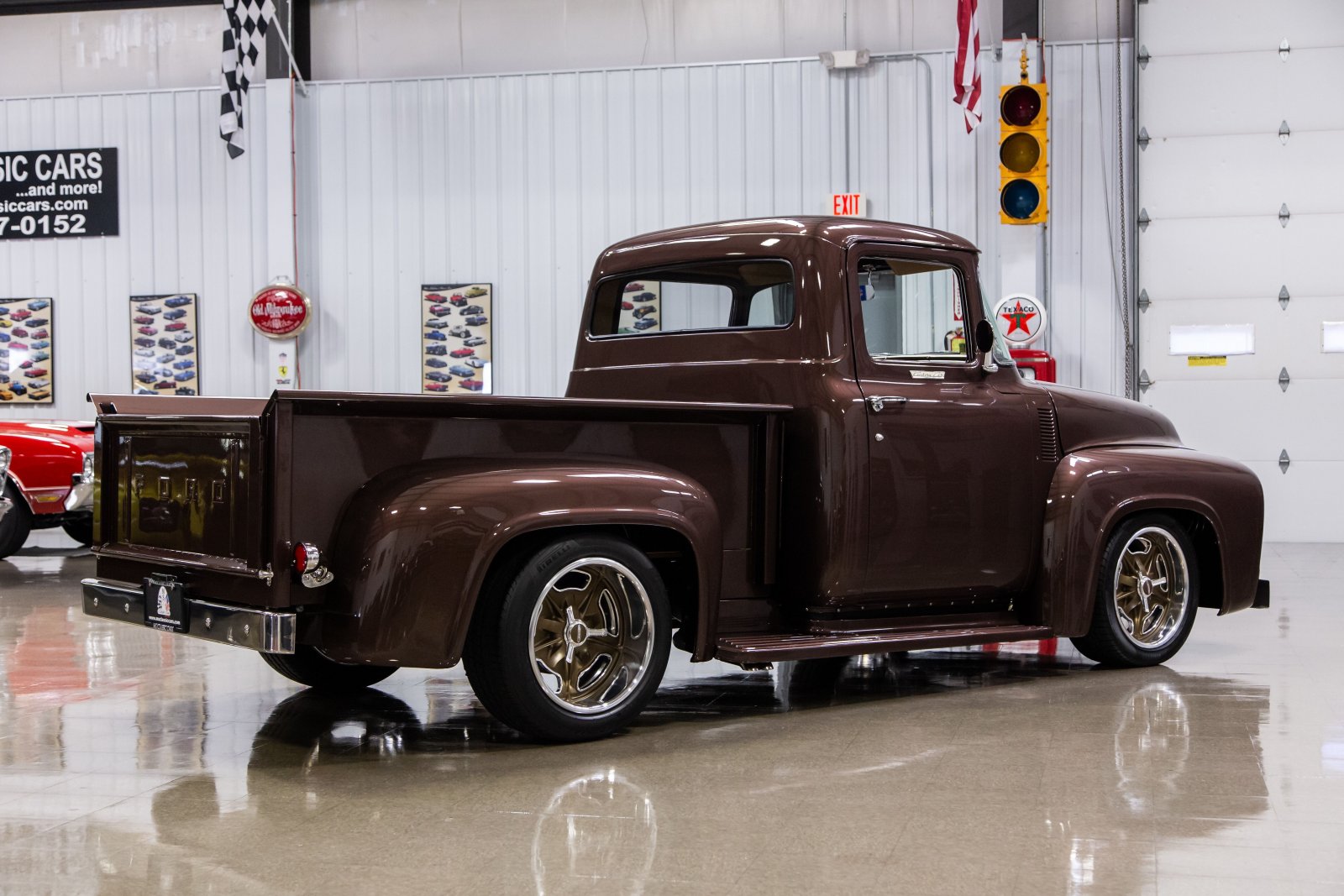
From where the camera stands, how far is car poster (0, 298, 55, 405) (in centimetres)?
1606

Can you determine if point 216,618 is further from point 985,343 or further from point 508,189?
point 508,189

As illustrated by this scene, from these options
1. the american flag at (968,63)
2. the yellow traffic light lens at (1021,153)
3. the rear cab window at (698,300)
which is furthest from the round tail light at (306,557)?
the american flag at (968,63)

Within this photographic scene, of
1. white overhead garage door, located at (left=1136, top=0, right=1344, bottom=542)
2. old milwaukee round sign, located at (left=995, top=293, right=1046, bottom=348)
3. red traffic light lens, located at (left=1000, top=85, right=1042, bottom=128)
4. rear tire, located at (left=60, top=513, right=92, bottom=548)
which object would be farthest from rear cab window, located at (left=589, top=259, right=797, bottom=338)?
white overhead garage door, located at (left=1136, top=0, right=1344, bottom=542)

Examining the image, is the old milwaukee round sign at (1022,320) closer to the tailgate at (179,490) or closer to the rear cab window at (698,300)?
the rear cab window at (698,300)

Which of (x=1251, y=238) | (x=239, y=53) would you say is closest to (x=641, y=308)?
(x=239, y=53)

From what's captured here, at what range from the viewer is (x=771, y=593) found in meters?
5.80

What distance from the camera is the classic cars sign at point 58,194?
1591 centimetres

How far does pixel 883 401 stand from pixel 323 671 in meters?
2.58

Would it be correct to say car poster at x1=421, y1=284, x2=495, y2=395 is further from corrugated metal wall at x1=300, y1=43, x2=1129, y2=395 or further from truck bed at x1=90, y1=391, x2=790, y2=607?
truck bed at x1=90, y1=391, x2=790, y2=607

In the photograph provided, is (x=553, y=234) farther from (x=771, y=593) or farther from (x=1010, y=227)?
(x=771, y=593)

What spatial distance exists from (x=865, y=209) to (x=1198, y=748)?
10.1 m

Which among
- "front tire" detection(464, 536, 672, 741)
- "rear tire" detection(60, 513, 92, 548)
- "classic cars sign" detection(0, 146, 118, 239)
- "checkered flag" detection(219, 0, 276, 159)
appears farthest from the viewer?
"classic cars sign" detection(0, 146, 118, 239)

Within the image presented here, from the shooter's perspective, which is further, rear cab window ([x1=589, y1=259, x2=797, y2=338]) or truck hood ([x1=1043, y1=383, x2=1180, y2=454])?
truck hood ([x1=1043, y1=383, x2=1180, y2=454])

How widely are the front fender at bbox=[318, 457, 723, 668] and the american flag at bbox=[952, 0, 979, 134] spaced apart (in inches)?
367
